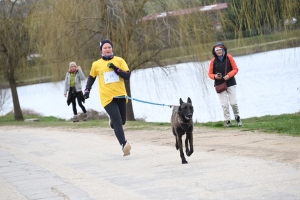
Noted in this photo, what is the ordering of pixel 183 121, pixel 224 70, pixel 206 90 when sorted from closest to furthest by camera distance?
pixel 183 121 → pixel 224 70 → pixel 206 90

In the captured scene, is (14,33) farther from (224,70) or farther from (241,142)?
(241,142)

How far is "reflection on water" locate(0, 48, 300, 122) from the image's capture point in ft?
73.4

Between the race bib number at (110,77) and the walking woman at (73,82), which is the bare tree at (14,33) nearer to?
the walking woman at (73,82)

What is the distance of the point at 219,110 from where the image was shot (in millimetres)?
27672

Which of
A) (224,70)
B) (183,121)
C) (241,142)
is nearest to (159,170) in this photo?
(183,121)

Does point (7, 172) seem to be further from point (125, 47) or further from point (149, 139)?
point (125, 47)

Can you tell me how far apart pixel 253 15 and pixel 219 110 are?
14.6 m

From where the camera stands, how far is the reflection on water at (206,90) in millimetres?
22375

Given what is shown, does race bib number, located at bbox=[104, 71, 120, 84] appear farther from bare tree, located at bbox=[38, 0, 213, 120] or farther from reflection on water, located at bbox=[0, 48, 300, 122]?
bare tree, located at bbox=[38, 0, 213, 120]

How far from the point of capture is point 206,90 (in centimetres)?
2108

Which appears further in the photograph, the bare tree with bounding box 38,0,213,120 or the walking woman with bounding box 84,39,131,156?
the bare tree with bounding box 38,0,213,120

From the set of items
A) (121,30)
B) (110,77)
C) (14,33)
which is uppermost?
(14,33)

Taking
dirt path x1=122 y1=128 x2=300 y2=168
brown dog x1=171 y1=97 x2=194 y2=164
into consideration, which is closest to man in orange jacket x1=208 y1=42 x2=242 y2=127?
dirt path x1=122 y1=128 x2=300 y2=168

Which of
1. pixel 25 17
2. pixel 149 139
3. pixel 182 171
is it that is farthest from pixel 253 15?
pixel 25 17
